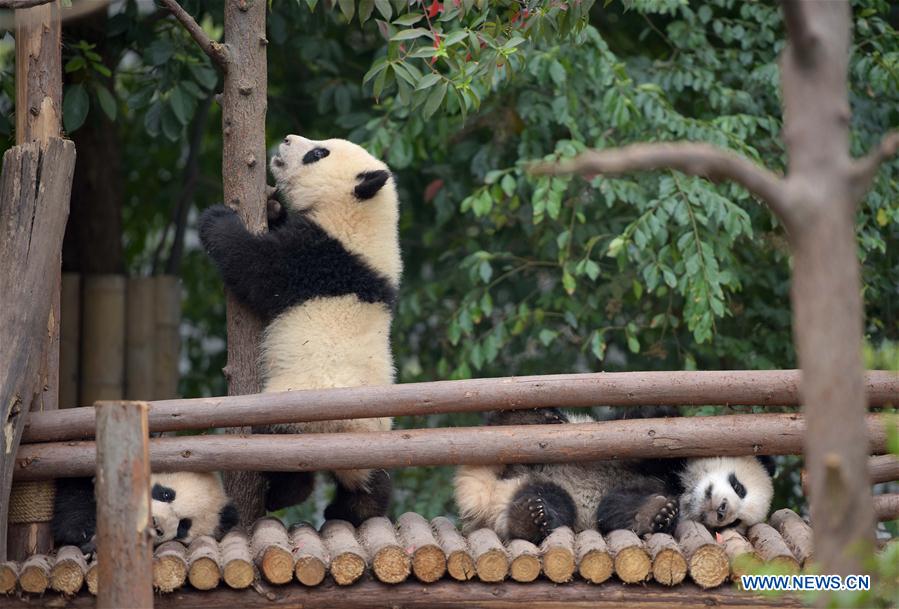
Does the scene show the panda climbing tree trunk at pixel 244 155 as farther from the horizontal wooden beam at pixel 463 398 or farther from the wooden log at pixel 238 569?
the wooden log at pixel 238 569

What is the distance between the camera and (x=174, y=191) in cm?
816

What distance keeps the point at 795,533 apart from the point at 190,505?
7.37 ft

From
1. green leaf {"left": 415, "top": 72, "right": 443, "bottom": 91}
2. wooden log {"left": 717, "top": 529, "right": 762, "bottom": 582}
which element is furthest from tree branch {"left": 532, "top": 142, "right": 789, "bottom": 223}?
green leaf {"left": 415, "top": 72, "right": 443, "bottom": 91}

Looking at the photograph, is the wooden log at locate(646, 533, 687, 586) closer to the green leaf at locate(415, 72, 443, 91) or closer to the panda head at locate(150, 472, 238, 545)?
the panda head at locate(150, 472, 238, 545)

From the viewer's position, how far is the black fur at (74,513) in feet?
13.4

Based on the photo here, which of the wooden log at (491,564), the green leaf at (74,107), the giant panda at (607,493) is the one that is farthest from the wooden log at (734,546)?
the green leaf at (74,107)

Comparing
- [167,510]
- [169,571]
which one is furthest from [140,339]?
[169,571]

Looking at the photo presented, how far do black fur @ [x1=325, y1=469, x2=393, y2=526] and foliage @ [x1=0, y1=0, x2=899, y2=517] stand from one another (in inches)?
59.7

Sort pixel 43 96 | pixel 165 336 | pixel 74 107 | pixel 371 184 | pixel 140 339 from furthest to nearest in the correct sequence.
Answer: pixel 165 336 < pixel 140 339 < pixel 74 107 < pixel 371 184 < pixel 43 96

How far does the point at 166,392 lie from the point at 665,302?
3.14 metres

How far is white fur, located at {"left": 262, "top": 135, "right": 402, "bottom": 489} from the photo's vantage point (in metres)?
4.43

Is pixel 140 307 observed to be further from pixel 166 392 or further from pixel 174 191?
pixel 174 191

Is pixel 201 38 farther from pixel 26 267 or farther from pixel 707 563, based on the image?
pixel 707 563

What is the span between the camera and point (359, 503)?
4.47m
